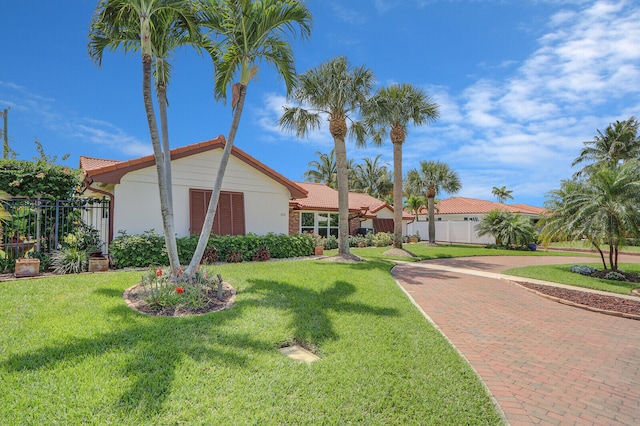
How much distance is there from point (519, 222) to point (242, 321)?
27.8 m

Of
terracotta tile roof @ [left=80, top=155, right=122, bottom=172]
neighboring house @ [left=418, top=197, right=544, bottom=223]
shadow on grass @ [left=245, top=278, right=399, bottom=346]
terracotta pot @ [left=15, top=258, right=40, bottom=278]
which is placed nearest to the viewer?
shadow on grass @ [left=245, top=278, right=399, bottom=346]

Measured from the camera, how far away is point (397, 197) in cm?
2100

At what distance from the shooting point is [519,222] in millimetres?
27016

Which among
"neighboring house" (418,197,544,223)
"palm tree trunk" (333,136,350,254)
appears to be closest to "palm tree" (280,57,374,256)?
"palm tree trunk" (333,136,350,254)

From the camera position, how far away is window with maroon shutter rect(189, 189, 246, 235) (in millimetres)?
13742

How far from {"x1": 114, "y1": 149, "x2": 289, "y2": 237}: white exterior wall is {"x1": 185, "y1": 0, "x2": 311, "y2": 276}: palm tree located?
5.79m

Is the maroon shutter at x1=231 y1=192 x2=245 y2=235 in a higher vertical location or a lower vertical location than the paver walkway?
higher

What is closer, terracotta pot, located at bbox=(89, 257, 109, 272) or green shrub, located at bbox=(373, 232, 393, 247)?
terracotta pot, located at bbox=(89, 257, 109, 272)

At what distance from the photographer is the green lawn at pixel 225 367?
3.37 meters

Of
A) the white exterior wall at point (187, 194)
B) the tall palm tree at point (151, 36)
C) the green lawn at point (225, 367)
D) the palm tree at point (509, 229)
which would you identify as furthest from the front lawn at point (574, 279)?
the tall palm tree at point (151, 36)

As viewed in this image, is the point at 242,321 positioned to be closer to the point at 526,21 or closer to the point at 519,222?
the point at 526,21

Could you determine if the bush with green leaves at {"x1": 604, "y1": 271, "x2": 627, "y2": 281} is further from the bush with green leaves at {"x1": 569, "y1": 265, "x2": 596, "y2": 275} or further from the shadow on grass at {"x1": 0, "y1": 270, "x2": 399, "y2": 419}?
the shadow on grass at {"x1": 0, "y1": 270, "x2": 399, "y2": 419}

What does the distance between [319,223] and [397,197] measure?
615 cm

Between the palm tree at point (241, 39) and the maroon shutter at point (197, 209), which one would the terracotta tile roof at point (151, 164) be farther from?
the palm tree at point (241, 39)
